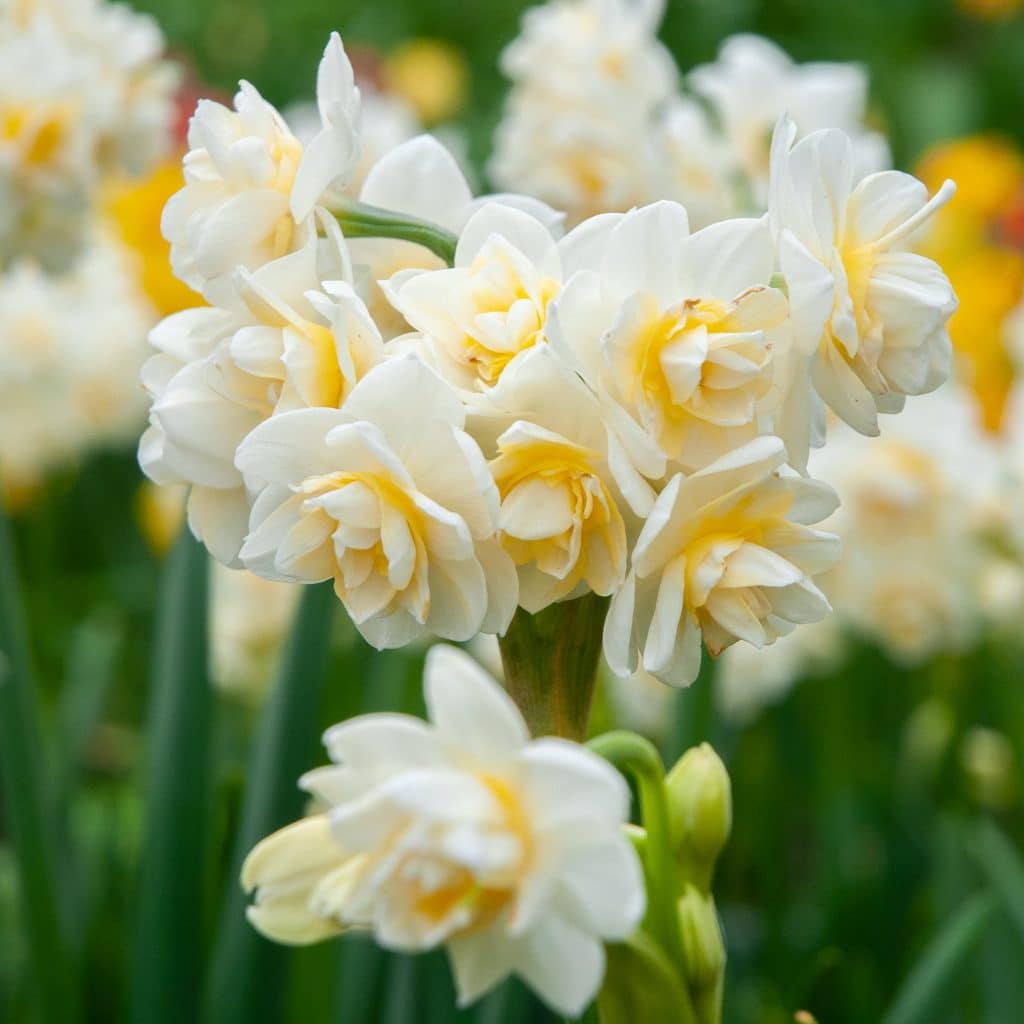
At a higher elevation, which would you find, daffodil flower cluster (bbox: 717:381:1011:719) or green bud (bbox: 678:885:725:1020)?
green bud (bbox: 678:885:725:1020)

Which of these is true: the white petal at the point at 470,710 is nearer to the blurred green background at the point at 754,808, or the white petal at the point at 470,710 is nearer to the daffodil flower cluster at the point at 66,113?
the blurred green background at the point at 754,808

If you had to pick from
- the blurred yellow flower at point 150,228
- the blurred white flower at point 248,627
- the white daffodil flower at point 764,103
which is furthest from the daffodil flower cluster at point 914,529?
the blurred yellow flower at point 150,228

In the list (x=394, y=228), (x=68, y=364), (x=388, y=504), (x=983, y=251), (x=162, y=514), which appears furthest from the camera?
(x=983, y=251)

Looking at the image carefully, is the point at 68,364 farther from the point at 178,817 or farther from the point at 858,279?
the point at 858,279

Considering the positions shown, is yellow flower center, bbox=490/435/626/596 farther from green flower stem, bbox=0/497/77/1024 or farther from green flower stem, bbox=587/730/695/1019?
green flower stem, bbox=0/497/77/1024

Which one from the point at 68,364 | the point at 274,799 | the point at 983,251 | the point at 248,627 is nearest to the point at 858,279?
the point at 274,799

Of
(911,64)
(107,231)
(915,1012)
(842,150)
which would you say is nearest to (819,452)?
(915,1012)

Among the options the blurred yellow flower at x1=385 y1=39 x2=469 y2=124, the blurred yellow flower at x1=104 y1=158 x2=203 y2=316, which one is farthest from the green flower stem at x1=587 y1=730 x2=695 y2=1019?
the blurred yellow flower at x1=385 y1=39 x2=469 y2=124

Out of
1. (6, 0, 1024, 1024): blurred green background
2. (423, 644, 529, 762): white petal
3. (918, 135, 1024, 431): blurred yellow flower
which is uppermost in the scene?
(423, 644, 529, 762): white petal
